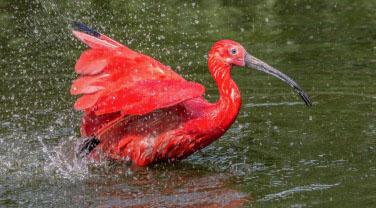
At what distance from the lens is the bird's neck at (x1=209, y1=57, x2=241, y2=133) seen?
6582 millimetres

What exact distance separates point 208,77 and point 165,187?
11.9 ft

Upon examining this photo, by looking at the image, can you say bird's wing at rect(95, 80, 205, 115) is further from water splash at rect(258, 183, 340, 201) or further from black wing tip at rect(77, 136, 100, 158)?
water splash at rect(258, 183, 340, 201)

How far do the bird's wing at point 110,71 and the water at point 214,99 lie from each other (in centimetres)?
71

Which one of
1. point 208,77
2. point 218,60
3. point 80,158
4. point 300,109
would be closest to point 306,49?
point 208,77

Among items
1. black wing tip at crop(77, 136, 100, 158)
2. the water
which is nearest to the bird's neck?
the water

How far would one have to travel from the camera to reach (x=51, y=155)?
22.8 ft

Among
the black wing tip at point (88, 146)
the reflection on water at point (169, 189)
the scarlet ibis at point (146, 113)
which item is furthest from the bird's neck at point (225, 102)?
the black wing tip at point (88, 146)

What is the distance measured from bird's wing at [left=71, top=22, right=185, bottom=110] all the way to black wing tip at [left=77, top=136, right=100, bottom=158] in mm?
381

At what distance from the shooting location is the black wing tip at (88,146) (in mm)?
6746

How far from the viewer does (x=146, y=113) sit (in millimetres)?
6484

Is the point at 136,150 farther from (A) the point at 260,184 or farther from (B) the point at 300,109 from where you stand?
(B) the point at 300,109

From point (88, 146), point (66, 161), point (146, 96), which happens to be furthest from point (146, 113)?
point (66, 161)

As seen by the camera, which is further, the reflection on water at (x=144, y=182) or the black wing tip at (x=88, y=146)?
the black wing tip at (x=88, y=146)

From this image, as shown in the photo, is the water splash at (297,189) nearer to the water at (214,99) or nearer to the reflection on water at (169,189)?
the water at (214,99)
